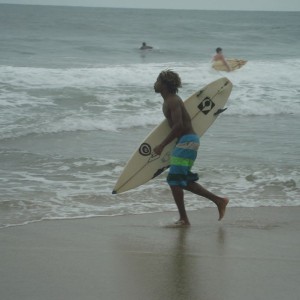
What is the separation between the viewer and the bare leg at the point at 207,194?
5395 mm

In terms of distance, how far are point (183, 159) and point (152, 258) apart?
1190 mm

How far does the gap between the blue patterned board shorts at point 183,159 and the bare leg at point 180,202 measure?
4 cm

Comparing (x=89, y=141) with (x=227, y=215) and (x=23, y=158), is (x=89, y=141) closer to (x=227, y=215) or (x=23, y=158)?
(x=23, y=158)

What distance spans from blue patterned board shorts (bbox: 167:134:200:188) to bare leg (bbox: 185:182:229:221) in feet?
0.29

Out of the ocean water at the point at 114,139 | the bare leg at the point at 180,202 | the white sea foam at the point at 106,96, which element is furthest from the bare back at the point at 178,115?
the white sea foam at the point at 106,96

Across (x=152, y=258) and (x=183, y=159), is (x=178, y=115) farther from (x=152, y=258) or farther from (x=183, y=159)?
(x=152, y=258)

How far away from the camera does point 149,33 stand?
161 feet

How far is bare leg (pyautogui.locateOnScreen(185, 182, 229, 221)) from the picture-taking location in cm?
539

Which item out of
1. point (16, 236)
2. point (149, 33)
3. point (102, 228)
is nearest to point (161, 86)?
point (102, 228)

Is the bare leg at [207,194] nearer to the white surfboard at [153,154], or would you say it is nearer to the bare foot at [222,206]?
the bare foot at [222,206]

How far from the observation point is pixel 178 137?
5305 millimetres

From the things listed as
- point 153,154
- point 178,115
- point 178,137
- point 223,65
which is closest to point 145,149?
point 153,154

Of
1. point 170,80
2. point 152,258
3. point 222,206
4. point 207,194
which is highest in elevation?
point 170,80

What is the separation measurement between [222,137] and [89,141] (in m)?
2.15
